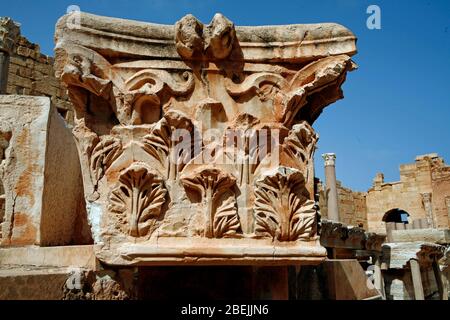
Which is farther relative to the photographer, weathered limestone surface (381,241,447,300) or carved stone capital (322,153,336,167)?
carved stone capital (322,153,336,167)

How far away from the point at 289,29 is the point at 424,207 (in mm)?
24927

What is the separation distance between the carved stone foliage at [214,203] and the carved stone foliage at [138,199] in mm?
198

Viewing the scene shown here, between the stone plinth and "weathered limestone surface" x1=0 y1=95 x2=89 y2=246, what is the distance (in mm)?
1258

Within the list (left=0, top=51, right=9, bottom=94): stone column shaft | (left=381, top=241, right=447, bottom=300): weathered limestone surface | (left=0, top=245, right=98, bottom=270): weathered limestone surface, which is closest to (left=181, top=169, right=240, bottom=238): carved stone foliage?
(left=0, top=245, right=98, bottom=270): weathered limestone surface

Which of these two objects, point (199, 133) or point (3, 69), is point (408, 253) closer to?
point (199, 133)

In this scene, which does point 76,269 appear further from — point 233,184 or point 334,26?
point 334,26

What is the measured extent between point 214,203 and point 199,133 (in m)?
0.48

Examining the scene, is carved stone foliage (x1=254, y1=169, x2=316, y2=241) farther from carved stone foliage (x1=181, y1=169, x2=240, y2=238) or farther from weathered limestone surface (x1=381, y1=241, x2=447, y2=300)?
weathered limestone surface (x1=381, y1=241, x2=447, y2=300)

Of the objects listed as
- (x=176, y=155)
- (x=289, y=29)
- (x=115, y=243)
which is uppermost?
(x=289, y=29)

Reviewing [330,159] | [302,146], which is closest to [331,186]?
[330,159]

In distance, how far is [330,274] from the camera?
374 centimetres

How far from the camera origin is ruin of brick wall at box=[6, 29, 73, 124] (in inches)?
471

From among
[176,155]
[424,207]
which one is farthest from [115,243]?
[424,207]

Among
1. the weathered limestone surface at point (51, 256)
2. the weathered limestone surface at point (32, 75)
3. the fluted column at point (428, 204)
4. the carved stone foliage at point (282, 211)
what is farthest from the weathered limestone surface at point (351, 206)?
the weathered limestone surface at point (51, 256)
